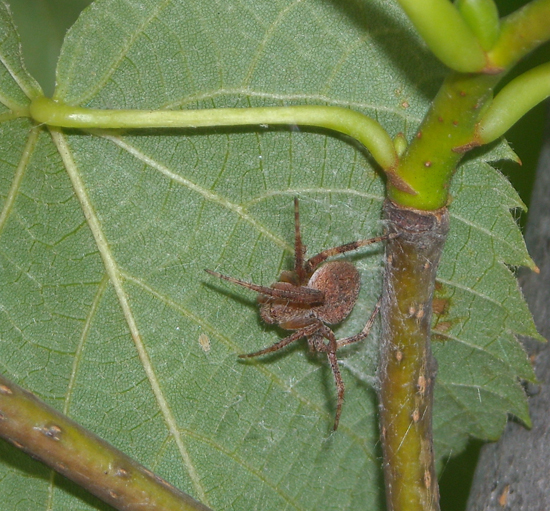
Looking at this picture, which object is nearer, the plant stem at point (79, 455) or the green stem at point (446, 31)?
the green stem at point (446, 31)

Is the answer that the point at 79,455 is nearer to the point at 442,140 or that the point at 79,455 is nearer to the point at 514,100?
the point at 442,140

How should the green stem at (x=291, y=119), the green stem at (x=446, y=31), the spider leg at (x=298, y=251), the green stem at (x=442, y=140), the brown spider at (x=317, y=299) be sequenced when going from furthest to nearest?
1. the brown spider at (x=317, y=299)
2. the spider leg at (x=298, y=251)
3. the green stem at (x=291, y=119)
4. the green stem at (x=442, y=140)
5. the green stem at (x=446, y=31)

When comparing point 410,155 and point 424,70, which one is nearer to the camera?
point 410,155

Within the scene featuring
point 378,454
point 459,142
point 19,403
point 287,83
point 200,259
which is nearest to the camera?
point 459,142

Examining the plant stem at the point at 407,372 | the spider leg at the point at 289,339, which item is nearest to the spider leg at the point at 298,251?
the spider leg at the point at 289,339

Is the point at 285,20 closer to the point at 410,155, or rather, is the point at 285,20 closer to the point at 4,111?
the point at 410,155

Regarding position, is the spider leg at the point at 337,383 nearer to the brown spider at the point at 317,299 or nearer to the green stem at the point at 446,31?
the brown spider at the point at 317,299

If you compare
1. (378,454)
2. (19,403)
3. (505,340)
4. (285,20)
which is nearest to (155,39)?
(285,20)

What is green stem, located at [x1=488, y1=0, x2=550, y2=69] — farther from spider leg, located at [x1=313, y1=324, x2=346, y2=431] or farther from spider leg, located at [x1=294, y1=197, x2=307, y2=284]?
spider leg, located at [x1=313, y1=324, x2=346, y2=431]
